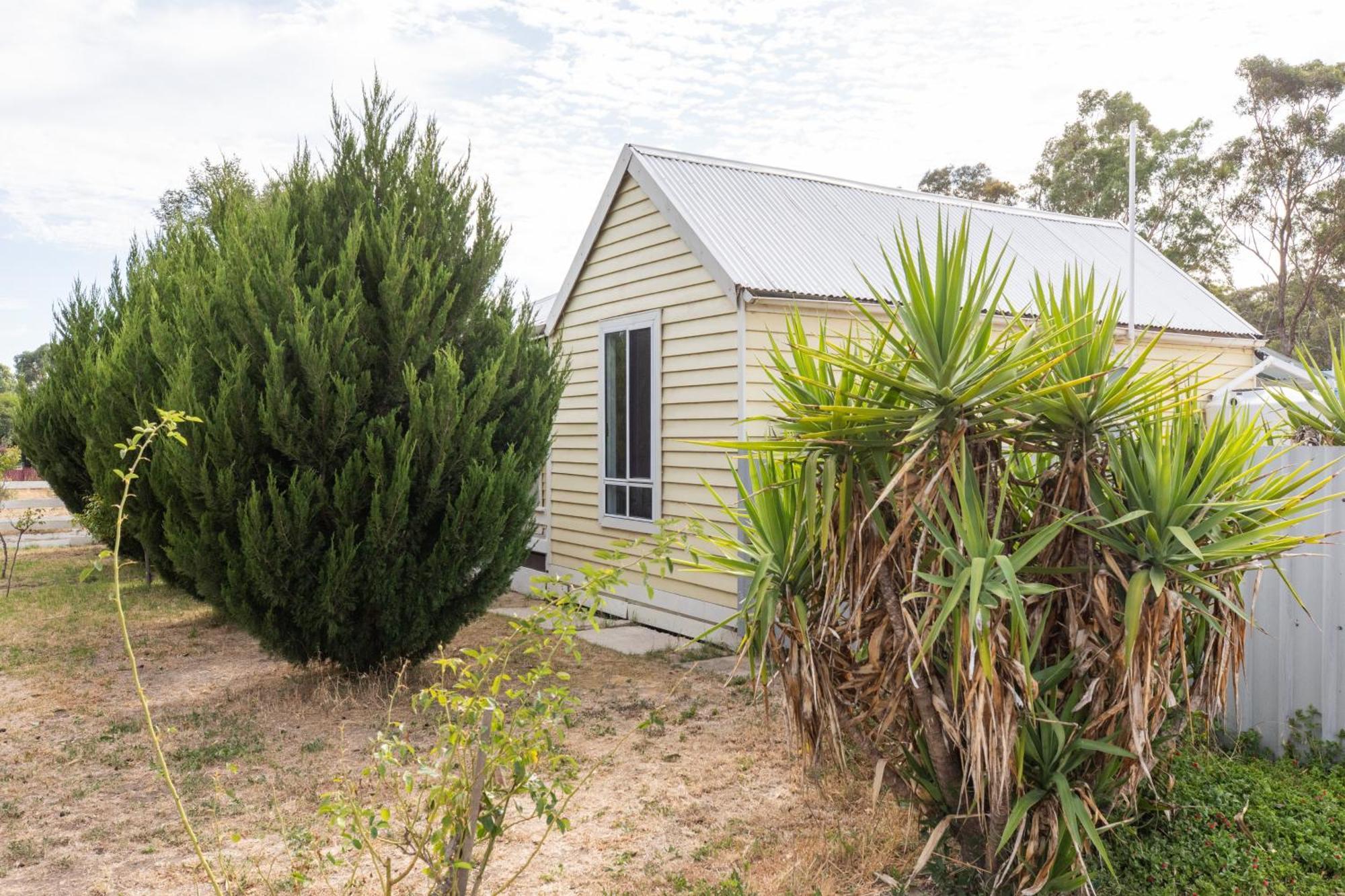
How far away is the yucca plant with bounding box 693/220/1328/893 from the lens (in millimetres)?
3090

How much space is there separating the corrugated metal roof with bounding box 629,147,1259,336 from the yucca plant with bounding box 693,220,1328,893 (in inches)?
164

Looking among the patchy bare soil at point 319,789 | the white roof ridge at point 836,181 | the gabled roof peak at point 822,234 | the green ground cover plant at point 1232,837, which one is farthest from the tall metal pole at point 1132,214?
the patchy bare soil at point 319,789

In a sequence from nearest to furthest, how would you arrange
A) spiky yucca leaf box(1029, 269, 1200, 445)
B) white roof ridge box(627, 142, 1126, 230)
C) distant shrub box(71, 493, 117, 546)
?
spiky yucca leaf box(1029, 269, 1200, 445)
white roof ridge box(627, 142, 1126, 230)
distant shrub box(71, 493, 117, 546)

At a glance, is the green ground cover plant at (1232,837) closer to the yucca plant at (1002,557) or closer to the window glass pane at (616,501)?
the yucca plant at (1002,557)

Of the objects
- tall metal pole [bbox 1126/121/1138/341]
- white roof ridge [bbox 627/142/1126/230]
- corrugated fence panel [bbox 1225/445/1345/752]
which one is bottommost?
corrugated fence panel [bbox 1225/445/1345/752]

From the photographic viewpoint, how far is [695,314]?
8.45m

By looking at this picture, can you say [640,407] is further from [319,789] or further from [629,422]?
[319,789]

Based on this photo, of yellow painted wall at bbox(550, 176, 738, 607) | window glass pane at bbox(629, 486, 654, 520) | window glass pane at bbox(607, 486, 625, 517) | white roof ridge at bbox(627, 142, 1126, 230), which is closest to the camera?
yellow painted wall at bbox(550, 176, 738, 607)

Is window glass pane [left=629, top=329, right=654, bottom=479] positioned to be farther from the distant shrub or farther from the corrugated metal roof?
the distant shrub

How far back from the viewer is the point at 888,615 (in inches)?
134

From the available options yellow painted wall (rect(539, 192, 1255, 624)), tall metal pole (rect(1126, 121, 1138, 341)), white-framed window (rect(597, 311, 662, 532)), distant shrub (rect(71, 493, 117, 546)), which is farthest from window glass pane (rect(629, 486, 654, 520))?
distant shrub (rect(71, 493, 117, 546))

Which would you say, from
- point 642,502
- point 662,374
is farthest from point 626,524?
point 662,374

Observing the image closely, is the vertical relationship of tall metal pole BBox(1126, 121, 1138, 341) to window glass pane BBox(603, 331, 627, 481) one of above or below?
above

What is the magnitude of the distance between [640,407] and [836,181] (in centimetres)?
397
